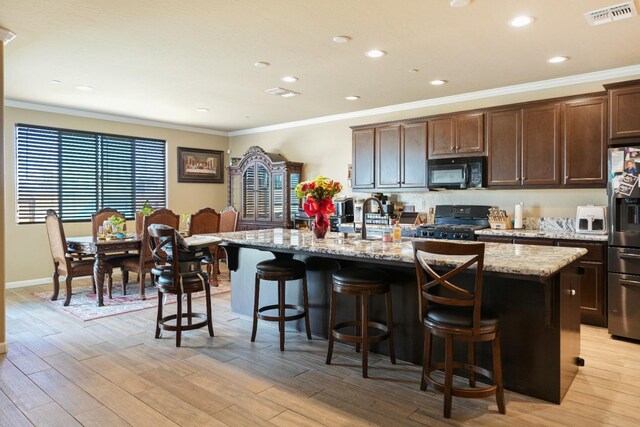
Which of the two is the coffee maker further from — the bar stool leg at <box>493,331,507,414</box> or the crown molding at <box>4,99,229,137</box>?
the bar stool leg at <box>493,331,507,414</box>

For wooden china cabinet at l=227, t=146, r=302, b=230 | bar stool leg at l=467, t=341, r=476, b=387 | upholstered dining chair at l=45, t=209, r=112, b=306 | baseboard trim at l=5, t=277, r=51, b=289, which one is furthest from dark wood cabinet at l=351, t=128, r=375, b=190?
baseboard trim at l=5, t=277, r=51, b=289

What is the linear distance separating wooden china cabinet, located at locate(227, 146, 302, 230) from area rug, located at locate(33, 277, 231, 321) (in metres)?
1.58

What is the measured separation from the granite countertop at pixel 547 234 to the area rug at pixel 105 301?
333cm

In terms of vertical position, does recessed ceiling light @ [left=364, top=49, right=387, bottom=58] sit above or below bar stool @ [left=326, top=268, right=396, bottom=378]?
above

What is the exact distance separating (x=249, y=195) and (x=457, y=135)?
148 inches

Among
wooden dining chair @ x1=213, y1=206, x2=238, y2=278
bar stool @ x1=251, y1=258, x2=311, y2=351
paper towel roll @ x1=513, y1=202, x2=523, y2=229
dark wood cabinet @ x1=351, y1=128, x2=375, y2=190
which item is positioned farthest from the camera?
wooden dining chair @ x1=213, y1=206, x2=238, y2=278

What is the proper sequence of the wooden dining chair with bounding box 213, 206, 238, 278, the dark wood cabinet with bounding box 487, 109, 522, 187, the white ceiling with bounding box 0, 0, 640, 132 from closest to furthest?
1. the white ceiling with bounding box 0, 0, 640, 132
2. the dark wood cabinet with bounding box 487, 109, 522, 187
3. the wooden dining chair with bounding box 213, 206, 238, 278

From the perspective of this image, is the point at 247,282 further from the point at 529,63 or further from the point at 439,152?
the point at 529,63

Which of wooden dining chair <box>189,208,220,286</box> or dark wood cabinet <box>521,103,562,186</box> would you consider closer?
dark wood cabinet <box>521,103,562,186</box>

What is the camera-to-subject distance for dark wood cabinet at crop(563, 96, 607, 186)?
165 inches

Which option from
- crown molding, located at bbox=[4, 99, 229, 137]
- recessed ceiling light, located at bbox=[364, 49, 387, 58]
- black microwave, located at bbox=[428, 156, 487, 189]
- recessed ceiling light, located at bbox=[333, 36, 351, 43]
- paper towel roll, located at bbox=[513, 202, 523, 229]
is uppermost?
crown molding, located at bbox=[4, 99, 229, 137]

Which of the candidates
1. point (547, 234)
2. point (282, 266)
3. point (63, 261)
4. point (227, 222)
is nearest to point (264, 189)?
point (227, 222)

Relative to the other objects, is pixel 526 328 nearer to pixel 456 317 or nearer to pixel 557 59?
pixel 456 317

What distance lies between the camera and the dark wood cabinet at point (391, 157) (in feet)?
17.9
